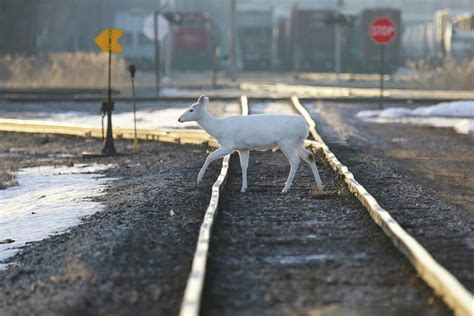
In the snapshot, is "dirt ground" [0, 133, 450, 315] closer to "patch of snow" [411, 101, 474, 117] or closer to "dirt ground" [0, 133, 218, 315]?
"dirt ground" [0, 133, 218, 315]

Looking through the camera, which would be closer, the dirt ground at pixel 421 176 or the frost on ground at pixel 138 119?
the dirt ground at pixel 421 176

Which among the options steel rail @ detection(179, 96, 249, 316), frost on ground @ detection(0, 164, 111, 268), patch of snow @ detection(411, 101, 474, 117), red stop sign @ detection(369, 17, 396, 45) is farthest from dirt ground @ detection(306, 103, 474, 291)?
red stop sign @ detection(369, 17, 396, 45)

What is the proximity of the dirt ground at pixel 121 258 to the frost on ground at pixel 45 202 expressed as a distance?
27cm

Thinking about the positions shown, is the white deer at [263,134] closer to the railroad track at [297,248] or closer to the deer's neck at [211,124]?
the deer's neck at [211,124]

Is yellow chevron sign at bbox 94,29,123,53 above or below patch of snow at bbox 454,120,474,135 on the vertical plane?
above

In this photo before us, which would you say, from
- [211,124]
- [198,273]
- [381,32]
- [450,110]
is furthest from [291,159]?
[381,32]

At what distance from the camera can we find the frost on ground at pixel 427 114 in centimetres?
3034

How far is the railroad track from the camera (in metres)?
7.28

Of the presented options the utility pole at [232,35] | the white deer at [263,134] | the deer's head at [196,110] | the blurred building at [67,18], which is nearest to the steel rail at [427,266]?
the white deer at [263,134]

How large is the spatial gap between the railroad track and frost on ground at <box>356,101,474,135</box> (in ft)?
54.1

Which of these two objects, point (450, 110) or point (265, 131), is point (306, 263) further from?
point (450, 110)

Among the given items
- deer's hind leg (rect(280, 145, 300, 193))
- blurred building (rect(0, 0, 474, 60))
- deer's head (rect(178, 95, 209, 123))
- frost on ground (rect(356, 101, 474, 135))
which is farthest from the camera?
blurred building (rect(0, 0, 474, 60))

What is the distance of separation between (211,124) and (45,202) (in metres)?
2.55

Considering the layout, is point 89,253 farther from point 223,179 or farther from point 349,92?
point 349,92
